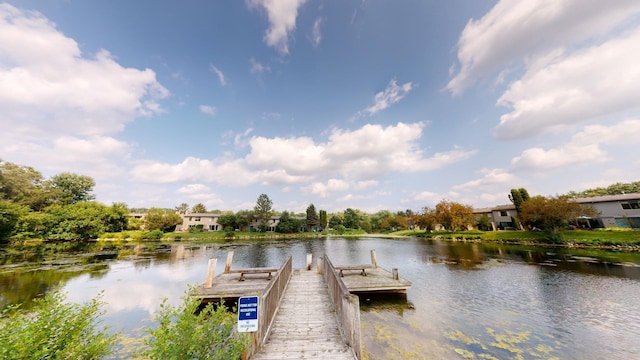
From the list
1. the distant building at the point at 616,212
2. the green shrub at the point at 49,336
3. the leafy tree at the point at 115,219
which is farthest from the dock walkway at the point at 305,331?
the leafy tree at the point at 115,219

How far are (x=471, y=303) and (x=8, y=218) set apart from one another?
58.7m

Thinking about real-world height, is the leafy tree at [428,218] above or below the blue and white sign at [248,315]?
above

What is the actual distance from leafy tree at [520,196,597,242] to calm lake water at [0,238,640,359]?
9.46 m

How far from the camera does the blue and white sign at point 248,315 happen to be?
14.9 feet

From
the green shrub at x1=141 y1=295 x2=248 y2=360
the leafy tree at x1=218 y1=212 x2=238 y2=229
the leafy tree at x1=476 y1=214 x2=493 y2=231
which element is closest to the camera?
the green shrub at x1=141 y1=295 x2=248 y2=360

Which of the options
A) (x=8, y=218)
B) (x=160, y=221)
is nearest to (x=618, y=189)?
(x=160, y=221)

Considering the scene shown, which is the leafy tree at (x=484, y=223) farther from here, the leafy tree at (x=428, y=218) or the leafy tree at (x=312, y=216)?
the leafy tree at (x=312, y=216)

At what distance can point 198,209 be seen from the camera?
3364 inches

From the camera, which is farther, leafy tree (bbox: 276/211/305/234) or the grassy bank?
leafy tree (bbox: 276/211/305/234)

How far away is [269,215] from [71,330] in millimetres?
64522

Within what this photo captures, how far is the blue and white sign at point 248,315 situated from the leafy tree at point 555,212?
41.5 metres

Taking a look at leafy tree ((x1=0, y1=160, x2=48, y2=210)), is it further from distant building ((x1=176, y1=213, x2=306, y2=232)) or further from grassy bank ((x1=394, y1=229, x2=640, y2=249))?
grassy bank ((x1=394, y1=229, x2=640, y2=249))

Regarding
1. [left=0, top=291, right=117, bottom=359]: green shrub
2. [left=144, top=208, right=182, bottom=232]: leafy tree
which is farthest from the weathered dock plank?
[left=144, top=208, right=182, bottom=232]: leafy tree

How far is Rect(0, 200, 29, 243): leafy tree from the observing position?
32.5 meters
